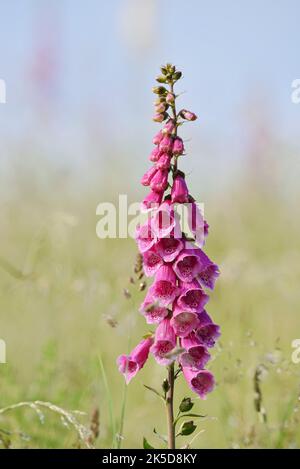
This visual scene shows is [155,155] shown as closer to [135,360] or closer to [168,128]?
[168,128]

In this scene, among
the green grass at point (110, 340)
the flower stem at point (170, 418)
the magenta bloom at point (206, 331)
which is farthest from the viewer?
the green grass at point (110, 340)

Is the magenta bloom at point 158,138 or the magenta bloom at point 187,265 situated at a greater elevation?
the magenta bloom at point 158,138

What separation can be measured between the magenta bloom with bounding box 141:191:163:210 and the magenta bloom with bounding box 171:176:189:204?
3.7 inches

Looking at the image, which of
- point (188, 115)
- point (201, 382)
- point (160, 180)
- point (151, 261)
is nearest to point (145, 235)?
point (151, 261)

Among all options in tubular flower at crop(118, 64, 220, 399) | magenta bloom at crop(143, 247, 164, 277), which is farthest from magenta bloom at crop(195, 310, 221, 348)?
magenta bloom at crop(143, 247, 164, 277)

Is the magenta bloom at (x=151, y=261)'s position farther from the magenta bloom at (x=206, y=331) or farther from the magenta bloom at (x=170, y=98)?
the magenta bloom at (x=170, y=98)

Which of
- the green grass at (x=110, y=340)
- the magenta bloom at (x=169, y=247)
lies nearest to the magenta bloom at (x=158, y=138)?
the magenta bloom at (x=169, y=247)

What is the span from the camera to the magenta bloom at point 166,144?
8.57ft

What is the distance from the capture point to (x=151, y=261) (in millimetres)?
2717

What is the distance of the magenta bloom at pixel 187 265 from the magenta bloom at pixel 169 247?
0.02m

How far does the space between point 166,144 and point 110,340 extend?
3650mm

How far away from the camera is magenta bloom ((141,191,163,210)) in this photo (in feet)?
8.91

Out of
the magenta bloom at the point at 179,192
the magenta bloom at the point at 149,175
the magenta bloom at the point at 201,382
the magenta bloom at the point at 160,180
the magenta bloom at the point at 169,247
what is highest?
the magenta bloom at the point at 149,175

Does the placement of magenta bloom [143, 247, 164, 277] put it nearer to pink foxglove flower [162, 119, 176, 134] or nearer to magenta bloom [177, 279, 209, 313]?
magenta bloom [177, 279, 209, 313]
